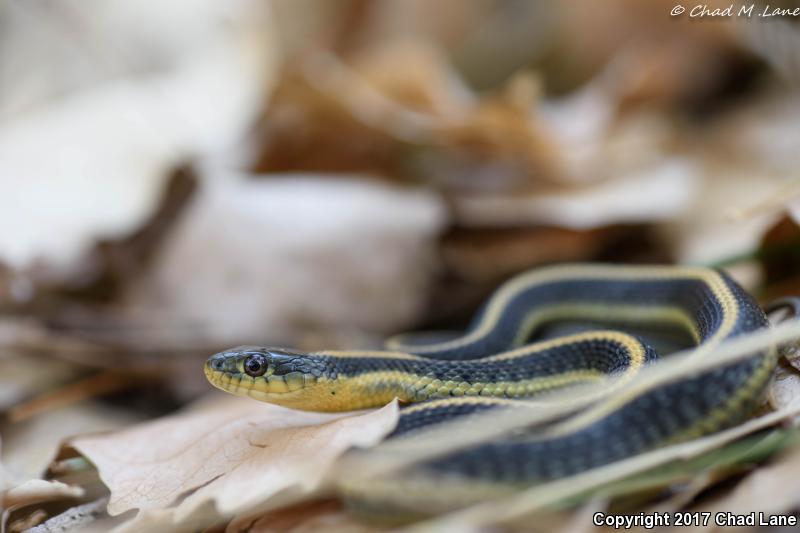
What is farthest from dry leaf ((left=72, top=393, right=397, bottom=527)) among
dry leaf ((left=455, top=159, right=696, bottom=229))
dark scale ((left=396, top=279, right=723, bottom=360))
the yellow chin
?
dry leaf ((left=455, top=159, right=696, bottom=229))

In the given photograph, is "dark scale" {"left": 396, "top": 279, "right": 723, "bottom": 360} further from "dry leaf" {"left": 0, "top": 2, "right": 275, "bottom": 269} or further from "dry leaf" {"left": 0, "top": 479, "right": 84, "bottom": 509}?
"dry leaf" {"left": 0, "top": 2, "right": 275, "bottom": 269}

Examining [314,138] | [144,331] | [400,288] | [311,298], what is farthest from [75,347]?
[314,138]

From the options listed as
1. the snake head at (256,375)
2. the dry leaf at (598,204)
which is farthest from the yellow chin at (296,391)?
the dry leaf at (598,204)

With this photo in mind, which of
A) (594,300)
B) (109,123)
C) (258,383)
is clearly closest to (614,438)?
(258,383)

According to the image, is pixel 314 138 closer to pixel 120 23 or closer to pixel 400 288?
pixel 400 288

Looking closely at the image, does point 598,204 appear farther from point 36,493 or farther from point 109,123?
point 109,123

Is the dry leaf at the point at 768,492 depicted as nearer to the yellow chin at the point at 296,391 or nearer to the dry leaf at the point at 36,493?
the yellow chin at the point at 296,391
